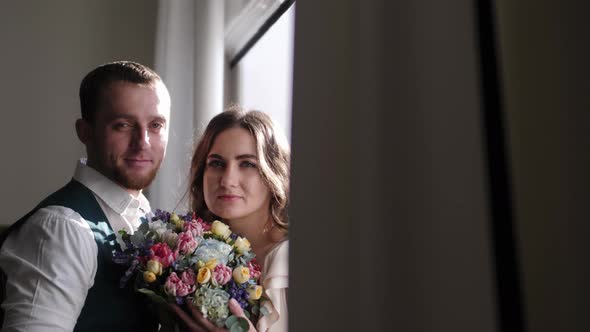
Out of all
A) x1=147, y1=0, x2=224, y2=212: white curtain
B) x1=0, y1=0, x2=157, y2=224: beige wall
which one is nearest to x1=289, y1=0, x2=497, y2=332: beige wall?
x1=147, y1=0, x2=224, y2=212: white curtain

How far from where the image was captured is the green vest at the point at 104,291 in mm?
1407

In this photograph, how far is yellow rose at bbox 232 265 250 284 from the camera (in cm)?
145

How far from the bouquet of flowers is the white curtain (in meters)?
1.44

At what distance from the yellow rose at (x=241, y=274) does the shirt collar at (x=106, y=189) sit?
14.2 inches

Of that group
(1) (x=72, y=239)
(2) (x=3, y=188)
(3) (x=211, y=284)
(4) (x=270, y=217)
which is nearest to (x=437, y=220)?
(3) (x=211, y=284)

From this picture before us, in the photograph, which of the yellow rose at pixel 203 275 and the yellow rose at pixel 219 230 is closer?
the yellow rose at pixel 203 275

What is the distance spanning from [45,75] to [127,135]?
215 centimetres

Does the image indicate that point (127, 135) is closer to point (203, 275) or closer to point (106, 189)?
point (106, 189)

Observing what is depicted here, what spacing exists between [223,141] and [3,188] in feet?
6.85

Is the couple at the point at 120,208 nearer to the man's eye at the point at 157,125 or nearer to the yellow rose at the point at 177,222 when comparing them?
the man's eye at the point at 157,125

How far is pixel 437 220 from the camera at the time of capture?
0.69 meters

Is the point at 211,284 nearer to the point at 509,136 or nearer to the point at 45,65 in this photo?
the point at 509,136

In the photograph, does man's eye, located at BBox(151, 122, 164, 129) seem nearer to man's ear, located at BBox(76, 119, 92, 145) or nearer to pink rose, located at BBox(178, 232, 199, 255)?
man's ear, located at BBox(76, 119, 92, 145)

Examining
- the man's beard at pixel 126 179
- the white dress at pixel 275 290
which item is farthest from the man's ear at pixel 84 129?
the white dress at pixel 275 290
